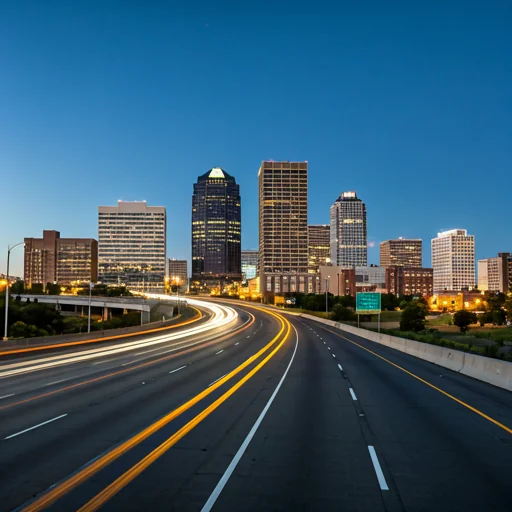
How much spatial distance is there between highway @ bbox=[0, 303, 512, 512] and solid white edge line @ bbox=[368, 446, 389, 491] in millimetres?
47

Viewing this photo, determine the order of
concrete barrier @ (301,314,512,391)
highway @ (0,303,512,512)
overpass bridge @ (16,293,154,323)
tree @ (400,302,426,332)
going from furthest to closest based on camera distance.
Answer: overpass bridge @ (16,293,154,323) < tree @ (400,302,426,332) < concrete barrier @ (301,314,512,391) < highway @ (0,303,512,512)

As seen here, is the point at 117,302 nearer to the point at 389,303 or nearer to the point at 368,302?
the point at 368,302

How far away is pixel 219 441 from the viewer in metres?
11.4

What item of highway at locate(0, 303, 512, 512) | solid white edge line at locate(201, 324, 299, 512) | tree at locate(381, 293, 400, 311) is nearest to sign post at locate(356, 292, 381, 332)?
highway at locate(0, 303, 512, 512)

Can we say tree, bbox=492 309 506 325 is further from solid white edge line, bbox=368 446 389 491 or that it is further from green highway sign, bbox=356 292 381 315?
solid white edge line, bbox=368 446 389 491

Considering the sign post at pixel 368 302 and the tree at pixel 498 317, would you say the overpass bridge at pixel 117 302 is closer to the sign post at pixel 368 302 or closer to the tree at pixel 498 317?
the sign post at pixel 368 302

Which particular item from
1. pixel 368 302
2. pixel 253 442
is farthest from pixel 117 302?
pixel 253 442

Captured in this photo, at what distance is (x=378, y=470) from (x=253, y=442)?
3.19 meters

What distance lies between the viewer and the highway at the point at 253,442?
7941 millimetres

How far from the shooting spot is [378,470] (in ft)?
30.4

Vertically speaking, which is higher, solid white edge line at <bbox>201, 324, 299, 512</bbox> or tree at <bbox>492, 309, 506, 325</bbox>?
solid white edge line at <bbox>201, 324, 299, 512</bbox>

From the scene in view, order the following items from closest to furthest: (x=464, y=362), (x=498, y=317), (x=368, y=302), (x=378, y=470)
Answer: (x=378, y=470)
(x=464, y=362)
(x=368, y=302)
(x=498, y=317)

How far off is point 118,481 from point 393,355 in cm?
2974

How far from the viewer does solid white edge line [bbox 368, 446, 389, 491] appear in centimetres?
839
